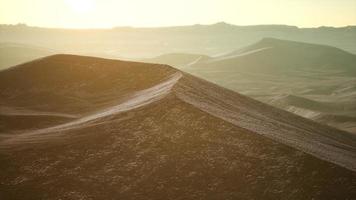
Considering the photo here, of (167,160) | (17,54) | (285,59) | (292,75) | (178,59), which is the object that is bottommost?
(292,75)

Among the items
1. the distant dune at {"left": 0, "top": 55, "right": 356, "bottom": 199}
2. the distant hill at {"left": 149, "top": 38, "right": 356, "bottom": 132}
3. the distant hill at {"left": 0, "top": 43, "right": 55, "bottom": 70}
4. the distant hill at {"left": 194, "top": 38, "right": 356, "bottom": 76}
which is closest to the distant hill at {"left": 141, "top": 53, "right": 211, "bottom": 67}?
the distant hill at {"left": 149, "top": 38, "right": 356, "bottom": 132}

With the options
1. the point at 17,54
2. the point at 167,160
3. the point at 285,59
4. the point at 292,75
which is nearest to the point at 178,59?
the point at 285,59

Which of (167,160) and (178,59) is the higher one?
(167,160)

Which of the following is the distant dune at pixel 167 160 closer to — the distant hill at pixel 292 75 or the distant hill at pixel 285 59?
the distant hill at pixel 292 75

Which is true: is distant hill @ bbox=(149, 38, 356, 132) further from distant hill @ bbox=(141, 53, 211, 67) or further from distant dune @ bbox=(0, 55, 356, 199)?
distant dune @ bbox=(0, 55, 356, 199)

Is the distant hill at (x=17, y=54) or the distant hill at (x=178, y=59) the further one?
the distant hill at (x=178, y=59)

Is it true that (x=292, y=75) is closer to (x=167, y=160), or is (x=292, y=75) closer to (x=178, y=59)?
(x=178, y=59)

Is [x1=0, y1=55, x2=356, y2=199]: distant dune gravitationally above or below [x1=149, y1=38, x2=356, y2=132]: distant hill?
above

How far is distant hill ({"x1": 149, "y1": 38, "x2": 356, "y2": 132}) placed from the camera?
50.3m

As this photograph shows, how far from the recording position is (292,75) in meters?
87.1

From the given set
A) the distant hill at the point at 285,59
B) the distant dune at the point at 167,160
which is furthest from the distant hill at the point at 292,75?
the distant dune at the point at 167,160

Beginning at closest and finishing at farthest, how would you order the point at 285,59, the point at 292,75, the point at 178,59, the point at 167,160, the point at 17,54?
Result: the point at 167,160 < the point at 292,75 < the point at 285,59 < the point at 17,54 < the point at 178,59

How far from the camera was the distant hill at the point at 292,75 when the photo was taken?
50.3 meters

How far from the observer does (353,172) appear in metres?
10.9
